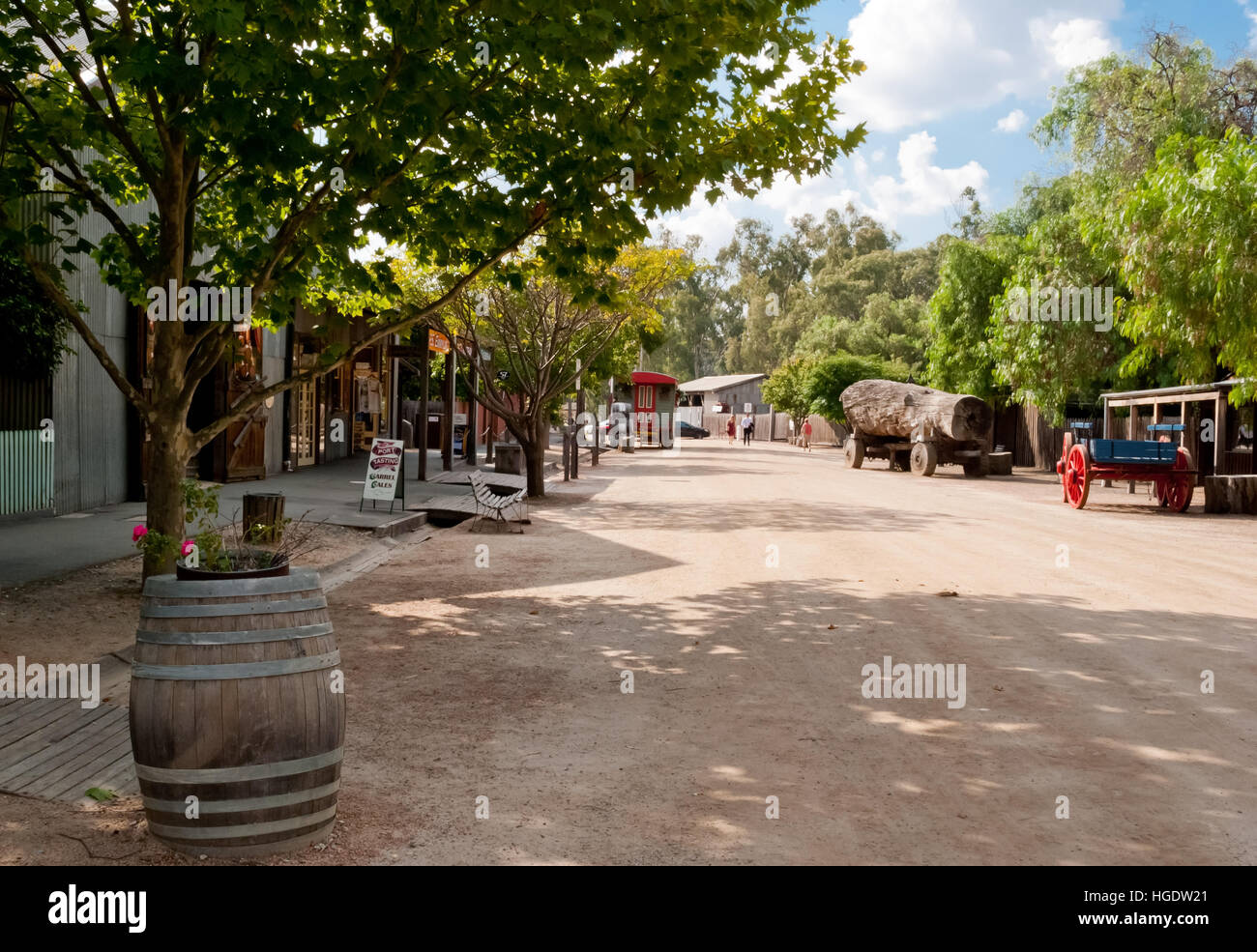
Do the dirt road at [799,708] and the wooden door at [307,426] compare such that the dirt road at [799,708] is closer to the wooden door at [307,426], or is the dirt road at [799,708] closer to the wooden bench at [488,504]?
the wooden bench at [488,504]

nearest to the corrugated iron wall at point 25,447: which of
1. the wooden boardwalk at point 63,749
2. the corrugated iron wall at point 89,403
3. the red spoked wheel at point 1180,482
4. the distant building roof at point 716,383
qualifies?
the corrugated iron wall at point 89,403

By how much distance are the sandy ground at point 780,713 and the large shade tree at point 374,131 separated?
2716 mm

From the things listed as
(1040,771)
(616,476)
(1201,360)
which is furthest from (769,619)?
(616,476)

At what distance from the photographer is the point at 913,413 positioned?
97.3 ft

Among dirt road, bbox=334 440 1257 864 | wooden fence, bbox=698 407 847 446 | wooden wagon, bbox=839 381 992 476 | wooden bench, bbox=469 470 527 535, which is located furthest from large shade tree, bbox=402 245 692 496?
wooden fence, bbox=698 407 847 446

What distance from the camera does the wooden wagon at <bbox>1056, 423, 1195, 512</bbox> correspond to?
1784cm

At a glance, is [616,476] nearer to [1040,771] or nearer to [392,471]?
[392,471]

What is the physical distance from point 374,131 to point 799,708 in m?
4.67

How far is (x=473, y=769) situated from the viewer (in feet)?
15.5

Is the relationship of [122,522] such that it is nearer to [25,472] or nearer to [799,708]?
[25,472]

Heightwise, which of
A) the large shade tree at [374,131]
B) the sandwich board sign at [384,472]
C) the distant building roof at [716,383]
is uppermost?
the distant building roof at [716,383]

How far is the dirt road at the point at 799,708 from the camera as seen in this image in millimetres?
3992
